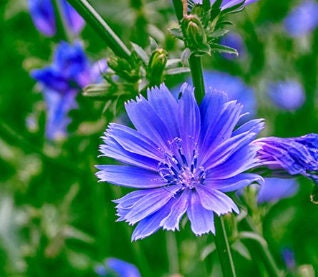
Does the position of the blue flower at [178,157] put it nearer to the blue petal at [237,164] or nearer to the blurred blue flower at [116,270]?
the blue petal at [237,164]

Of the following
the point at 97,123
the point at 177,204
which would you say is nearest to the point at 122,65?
the point at 177,204

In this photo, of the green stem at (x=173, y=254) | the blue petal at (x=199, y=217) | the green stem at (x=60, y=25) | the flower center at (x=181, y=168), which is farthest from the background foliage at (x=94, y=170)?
the blue petal at (x=199, y=217)

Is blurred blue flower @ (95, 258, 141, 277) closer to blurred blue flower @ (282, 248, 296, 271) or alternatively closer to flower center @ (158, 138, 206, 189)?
blurred blue flower @ (282, 248, 296, 271)

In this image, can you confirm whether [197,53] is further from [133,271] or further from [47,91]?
[47,91]

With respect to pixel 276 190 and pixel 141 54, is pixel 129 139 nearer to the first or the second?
pixel 141 54

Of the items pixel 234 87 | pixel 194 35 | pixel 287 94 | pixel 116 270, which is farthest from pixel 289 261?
pixel 287 94

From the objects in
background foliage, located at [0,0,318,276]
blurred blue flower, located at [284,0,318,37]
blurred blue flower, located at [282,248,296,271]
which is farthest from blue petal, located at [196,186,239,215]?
blurred blue flower, located at [284,0,318,37]
